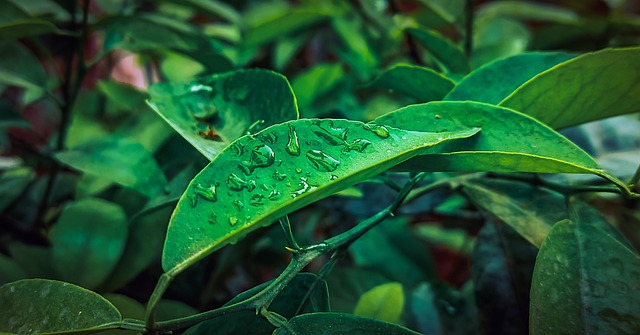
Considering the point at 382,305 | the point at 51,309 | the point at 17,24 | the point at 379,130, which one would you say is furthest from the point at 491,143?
the point at 17,24

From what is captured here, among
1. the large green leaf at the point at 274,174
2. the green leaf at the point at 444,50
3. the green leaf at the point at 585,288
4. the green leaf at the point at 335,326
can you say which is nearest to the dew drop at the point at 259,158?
the large green leaf at the point at 274,174

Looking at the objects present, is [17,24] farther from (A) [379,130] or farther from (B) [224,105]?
(A) [379,130]

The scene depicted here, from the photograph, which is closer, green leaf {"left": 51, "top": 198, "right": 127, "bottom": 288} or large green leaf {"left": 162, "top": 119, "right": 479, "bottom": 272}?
large green leaf {"left": 162, "top": 119, "right": 479, "bottom": 272}

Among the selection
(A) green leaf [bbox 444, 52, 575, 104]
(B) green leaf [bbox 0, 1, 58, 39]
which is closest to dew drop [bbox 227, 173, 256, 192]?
(A) green leaf [bbox 444, 52, 575, 104]

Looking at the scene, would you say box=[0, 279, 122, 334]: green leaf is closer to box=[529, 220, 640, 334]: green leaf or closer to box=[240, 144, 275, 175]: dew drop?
box=[240, 144, 275, 175]: dew drop

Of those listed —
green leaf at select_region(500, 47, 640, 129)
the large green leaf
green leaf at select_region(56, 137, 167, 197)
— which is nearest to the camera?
the large green leaf

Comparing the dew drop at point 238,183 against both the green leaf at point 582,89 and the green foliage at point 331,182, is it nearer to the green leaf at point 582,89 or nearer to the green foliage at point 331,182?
the green foliage at point 331,182
